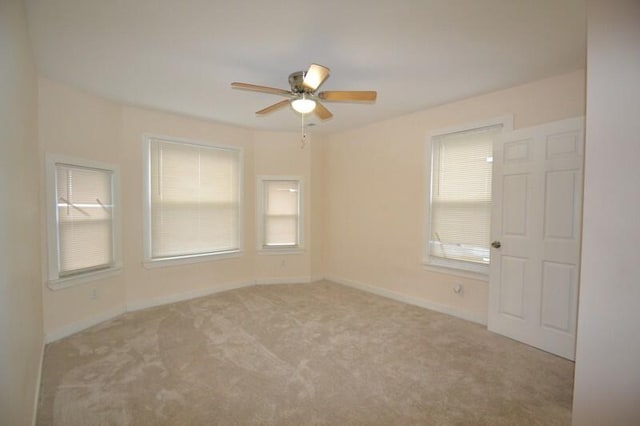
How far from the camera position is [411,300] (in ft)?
13.1

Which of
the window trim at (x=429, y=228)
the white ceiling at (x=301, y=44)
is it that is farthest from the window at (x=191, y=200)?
the window trim at (x=429, y=228)

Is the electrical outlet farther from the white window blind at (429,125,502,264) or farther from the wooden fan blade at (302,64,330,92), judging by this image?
the wooden fan blade at (302,64,330,92)

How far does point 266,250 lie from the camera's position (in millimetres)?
4922

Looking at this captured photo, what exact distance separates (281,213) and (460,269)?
293 centimetres

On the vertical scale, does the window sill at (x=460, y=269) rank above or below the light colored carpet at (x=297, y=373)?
above

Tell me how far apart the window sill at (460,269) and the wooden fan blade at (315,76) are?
271cm

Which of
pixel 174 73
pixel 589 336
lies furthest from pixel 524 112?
pixel 174 73

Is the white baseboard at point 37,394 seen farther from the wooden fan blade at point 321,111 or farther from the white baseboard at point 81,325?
the wooden fan blade at point 321,111

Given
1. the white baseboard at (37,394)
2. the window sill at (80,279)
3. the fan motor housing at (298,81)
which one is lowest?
the white baseboard at (37,394)

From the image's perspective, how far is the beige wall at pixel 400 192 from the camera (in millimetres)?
2959

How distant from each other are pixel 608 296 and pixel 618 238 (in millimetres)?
238

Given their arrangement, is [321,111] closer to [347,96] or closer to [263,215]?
[347,96]

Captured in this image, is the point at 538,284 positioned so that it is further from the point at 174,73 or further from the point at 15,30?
the point at 15,30

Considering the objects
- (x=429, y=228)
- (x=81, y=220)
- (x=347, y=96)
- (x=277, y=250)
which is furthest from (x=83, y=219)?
(x=429, y=228)
